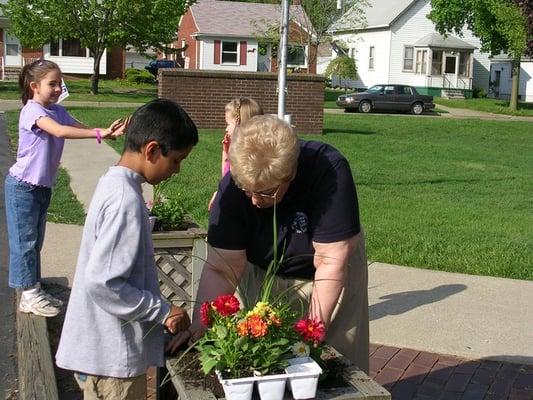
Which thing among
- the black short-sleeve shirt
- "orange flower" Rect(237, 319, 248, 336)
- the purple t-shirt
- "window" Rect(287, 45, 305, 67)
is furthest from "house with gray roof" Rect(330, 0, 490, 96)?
"orange flower" Rect(237, 319, 248, 336)

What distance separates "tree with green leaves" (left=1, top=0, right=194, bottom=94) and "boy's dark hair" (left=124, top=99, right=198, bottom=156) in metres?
30.2

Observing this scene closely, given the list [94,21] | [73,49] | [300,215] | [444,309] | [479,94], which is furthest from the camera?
[479,94]

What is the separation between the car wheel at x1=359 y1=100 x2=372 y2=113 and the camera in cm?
3269

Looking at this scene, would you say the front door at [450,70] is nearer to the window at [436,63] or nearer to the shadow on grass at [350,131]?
the window at [436,63]

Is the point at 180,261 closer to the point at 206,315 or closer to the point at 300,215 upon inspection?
the point at 300,215

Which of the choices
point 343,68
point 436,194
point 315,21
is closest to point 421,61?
point 343,68

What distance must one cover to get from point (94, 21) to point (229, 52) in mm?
13630

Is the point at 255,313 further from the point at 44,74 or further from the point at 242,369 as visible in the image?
the point at 44,74

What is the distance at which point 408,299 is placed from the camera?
246 inches

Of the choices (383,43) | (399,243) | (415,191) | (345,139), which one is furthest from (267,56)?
(399,243)

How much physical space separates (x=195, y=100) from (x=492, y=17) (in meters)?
23.3

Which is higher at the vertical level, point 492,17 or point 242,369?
point 492,17

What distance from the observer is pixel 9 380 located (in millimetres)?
4680

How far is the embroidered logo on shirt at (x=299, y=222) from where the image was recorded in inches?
116
